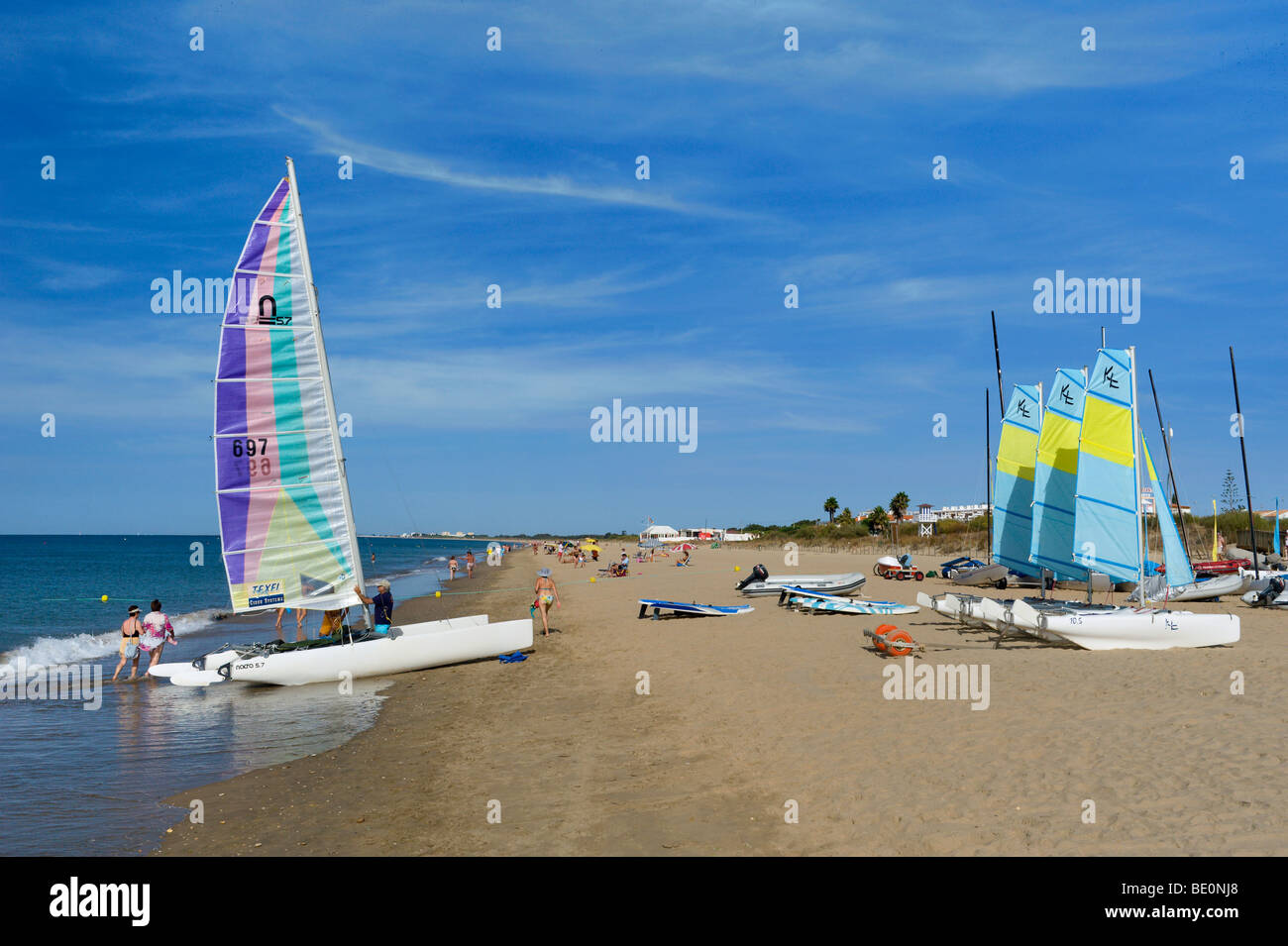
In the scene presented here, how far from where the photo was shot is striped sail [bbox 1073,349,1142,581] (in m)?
16.2

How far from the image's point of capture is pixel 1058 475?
739 inches

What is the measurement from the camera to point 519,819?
7.45 meters

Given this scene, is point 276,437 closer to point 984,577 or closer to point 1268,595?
point 984,577

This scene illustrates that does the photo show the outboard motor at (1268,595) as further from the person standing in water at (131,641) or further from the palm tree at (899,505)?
the palm tree at (899,505)

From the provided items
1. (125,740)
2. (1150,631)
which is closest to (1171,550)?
A: (1150,631)

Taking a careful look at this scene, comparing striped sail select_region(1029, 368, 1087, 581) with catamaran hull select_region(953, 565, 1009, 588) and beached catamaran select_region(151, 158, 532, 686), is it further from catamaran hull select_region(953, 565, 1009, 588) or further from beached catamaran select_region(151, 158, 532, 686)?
beached catamaran select_region(151, 158, 532, 686)

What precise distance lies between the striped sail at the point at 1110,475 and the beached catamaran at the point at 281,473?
1388 cm

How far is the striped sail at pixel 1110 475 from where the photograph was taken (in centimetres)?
1617

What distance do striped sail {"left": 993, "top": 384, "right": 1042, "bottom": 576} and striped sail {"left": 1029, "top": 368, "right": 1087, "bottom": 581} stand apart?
290 centimetres

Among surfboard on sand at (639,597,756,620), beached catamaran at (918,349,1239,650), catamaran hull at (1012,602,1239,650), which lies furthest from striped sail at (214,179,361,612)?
catamaran hull at (1012,602,1239,650)

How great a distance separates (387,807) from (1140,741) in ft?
25.3

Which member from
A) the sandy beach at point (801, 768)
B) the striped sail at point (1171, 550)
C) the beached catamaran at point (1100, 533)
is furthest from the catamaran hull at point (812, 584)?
the sandy beach at point (801, 768)

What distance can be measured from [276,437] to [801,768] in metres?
11.6
